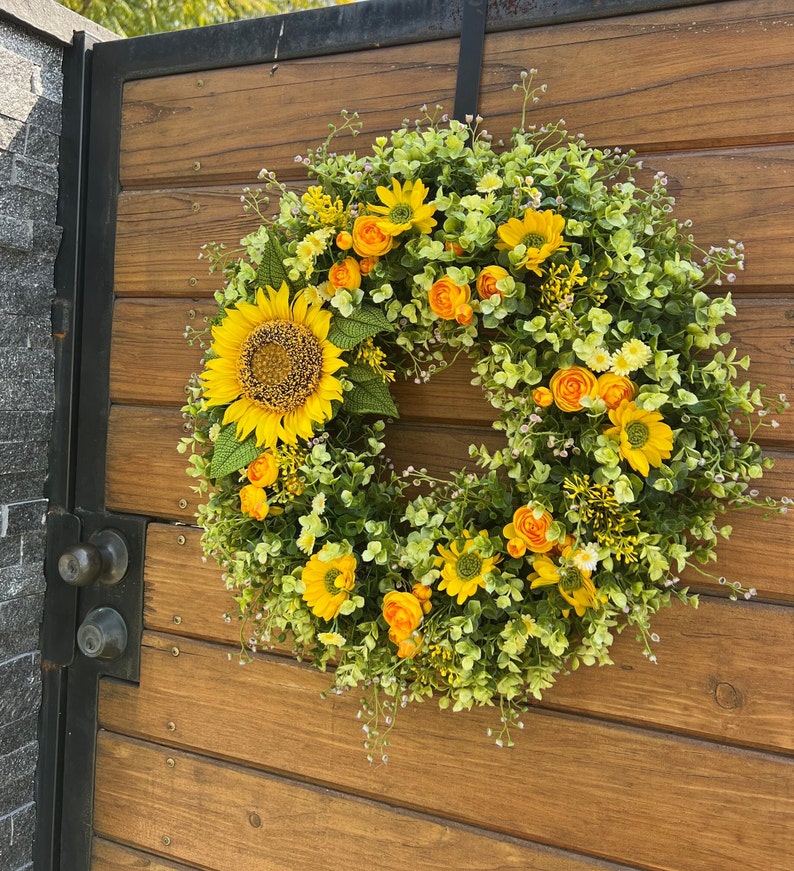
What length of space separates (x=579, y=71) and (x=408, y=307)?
1.39 feet

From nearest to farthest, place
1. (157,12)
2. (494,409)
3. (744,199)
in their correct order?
1. (744,199)
2. (494,409)
3. (157,12)

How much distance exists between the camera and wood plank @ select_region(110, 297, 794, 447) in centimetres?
98

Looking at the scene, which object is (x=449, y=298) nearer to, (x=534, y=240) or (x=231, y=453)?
(x=534, y=240)

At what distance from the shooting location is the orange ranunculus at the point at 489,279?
915 mm

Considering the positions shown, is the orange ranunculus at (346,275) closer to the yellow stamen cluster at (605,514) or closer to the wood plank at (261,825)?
the yellow stamen cluster at (605,514)

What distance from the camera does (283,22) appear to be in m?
1.21

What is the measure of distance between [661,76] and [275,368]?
0.66m

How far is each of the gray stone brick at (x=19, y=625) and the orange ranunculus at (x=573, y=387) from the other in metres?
1.01

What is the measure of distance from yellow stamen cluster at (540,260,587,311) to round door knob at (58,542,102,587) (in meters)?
0.88

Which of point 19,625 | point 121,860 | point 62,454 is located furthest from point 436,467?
point 121,860

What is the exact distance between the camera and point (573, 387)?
0.88 meters

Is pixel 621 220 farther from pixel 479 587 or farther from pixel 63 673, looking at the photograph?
pixel 63 673

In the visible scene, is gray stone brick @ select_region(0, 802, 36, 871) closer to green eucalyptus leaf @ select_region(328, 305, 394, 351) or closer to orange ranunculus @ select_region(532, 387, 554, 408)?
green eucalyptus leaf @ select_region(328, 305, 394, 351)

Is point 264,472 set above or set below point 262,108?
below
